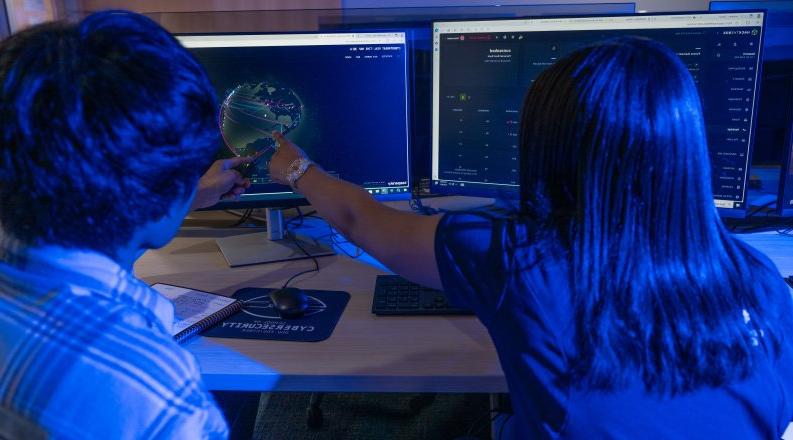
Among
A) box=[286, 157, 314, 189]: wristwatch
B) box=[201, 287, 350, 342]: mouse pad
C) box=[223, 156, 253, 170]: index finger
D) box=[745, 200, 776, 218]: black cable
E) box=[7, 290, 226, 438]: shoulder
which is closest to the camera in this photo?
box=[7, 290, 226, 438]: shoulder

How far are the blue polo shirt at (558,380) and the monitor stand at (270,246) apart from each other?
686mm

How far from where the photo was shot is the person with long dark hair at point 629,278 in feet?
2.23

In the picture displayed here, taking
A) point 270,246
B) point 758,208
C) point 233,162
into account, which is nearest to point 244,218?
point 270,246

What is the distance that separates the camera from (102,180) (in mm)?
534

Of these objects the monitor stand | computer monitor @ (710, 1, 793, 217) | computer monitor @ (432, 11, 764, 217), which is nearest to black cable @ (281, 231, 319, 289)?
the monitor stand

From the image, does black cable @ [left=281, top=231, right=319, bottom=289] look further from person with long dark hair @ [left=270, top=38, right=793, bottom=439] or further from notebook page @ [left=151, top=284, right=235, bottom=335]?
person with long dark hair @ [left=270, top=38, right=793, bottom=439]

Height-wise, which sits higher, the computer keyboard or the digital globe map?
the digital globe map

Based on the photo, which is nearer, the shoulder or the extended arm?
the shoulder

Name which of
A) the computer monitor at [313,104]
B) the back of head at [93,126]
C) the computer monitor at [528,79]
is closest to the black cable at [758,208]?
the computer monitor at [528,79]

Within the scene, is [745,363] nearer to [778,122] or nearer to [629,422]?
[629,422]

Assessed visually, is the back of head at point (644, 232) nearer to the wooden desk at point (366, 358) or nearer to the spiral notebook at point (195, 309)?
the wooden desk at point (366, 358)

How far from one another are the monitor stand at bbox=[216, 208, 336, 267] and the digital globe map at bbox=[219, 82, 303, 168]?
21 centimetres

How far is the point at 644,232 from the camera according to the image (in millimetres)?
694

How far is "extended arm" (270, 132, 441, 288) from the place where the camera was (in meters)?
0.86
